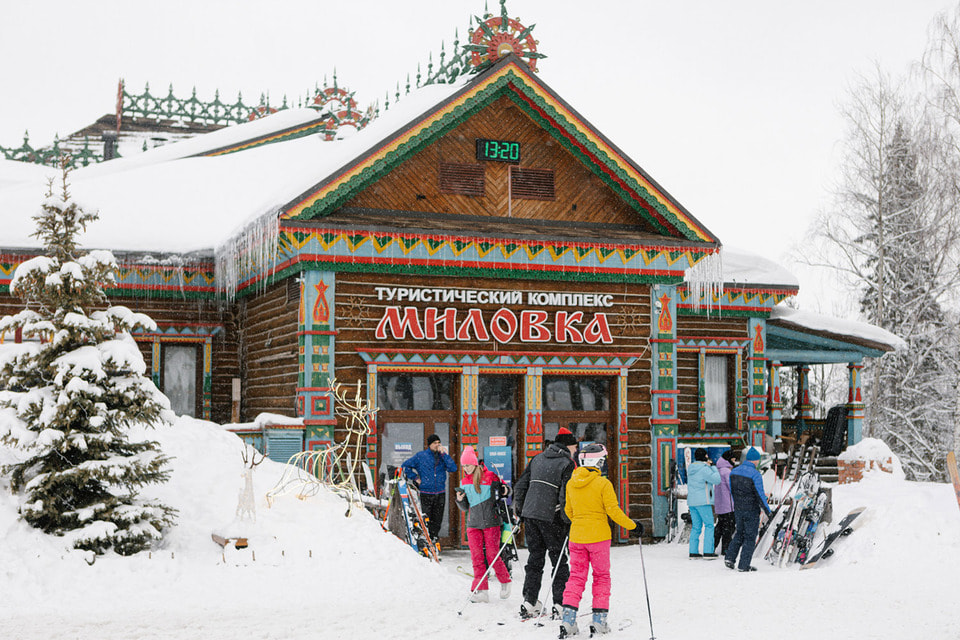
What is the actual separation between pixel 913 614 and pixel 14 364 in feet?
32.6

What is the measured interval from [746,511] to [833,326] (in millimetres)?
10663

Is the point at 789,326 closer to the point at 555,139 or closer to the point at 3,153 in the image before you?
the point at 555,139

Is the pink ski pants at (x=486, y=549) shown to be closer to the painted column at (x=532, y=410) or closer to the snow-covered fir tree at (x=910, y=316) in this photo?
the painted column at (x=532, y=410)

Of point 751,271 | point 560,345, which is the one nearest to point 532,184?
point 560,345

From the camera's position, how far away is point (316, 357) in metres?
16.1

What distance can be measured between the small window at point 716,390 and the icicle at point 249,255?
→ 1004 cm

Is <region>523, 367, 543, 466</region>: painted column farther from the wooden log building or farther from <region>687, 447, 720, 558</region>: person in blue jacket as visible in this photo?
<region>687, 447, 720, 558</region>: person in blue jacket

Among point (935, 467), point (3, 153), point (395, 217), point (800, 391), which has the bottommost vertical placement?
point (935, 467)

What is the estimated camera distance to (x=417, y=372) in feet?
55.4

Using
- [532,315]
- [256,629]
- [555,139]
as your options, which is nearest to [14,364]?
[256,629]

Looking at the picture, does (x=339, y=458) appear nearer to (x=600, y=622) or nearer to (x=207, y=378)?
(x=600, y=622)

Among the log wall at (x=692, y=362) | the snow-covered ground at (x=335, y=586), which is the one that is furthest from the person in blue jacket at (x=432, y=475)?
the log wall at (x=692, y=362)

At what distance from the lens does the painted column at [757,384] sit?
2283 cm

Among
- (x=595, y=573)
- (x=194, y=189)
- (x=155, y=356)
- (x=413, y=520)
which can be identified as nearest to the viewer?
(x=595, y=573)
